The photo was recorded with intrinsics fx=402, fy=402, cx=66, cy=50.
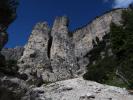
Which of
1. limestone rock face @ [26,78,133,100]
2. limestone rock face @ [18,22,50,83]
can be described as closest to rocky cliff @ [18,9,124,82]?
limestone rock face @ [18,22,50,83]

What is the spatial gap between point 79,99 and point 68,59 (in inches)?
2066

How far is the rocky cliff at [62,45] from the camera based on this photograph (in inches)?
2578

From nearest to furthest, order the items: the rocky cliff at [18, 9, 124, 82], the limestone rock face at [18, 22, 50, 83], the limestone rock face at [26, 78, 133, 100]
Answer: the limestone rock face at [26, 78, 133, 100]
the limestone rock face at [18, 22, 50, 83]
the rocky cliff at [18, 9, 124, 82]

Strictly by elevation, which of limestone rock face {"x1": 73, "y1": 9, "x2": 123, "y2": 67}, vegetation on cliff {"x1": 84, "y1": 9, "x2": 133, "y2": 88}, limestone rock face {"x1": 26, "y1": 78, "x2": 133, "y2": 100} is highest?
limestone rock face {"x1": 73, "y1": 9, "x2": 123, "y2": 67}

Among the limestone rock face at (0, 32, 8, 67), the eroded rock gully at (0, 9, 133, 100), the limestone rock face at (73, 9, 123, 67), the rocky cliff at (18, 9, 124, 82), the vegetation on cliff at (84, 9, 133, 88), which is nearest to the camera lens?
the limestone rock face at (0, 32, 8, 67)

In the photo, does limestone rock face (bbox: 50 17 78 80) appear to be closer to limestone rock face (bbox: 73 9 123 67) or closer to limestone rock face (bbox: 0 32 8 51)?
limestone rock face (bbox: 73 9 123 67)

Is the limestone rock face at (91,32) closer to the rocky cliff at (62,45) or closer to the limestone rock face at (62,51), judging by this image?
the rocky cliff at (62,45)

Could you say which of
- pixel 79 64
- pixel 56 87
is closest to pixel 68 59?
pixel 79 64

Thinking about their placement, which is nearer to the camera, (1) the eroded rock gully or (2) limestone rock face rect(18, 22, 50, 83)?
(1) the eroded rock gully

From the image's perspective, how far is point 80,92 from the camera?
21516 mm

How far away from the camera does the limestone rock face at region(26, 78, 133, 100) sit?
68.0ft

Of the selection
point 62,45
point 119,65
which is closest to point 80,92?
point 119,65

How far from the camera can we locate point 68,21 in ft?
273

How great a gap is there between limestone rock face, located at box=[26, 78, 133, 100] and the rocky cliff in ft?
127
